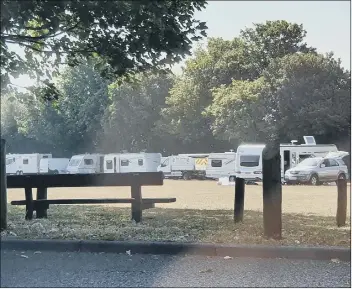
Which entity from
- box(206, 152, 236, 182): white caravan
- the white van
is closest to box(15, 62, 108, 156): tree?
box(206, 152, 236, 182): white caravan

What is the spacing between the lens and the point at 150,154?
36.4 m

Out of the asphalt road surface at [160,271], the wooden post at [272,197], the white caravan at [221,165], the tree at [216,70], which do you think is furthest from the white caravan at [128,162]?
the asphalt road surface at [160,271]

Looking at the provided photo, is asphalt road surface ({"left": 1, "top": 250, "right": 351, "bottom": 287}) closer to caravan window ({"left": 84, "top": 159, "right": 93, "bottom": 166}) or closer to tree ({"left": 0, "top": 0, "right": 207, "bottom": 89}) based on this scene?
tree ({"left": 0, "top": 0, "right": 207, "bottom": 89})

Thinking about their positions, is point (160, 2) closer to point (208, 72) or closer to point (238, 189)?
point (238, 189)

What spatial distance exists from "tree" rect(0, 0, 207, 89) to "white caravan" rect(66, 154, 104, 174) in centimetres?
2530

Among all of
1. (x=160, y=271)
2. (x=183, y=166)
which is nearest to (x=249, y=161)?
(x=183, y=166)

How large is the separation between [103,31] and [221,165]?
27.9 metres

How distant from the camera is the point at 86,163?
35469 millimetres

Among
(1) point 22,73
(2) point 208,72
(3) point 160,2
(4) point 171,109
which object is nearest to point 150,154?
(4) point 171,109

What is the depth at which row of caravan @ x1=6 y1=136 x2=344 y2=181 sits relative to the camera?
32406 mm

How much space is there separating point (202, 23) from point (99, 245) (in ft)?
12.7

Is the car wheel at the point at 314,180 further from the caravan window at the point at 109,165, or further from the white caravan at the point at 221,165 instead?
the caravan window at the point at 109,165

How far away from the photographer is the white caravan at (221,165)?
113ft

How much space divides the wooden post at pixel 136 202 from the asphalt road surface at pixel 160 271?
2277 millimetres
